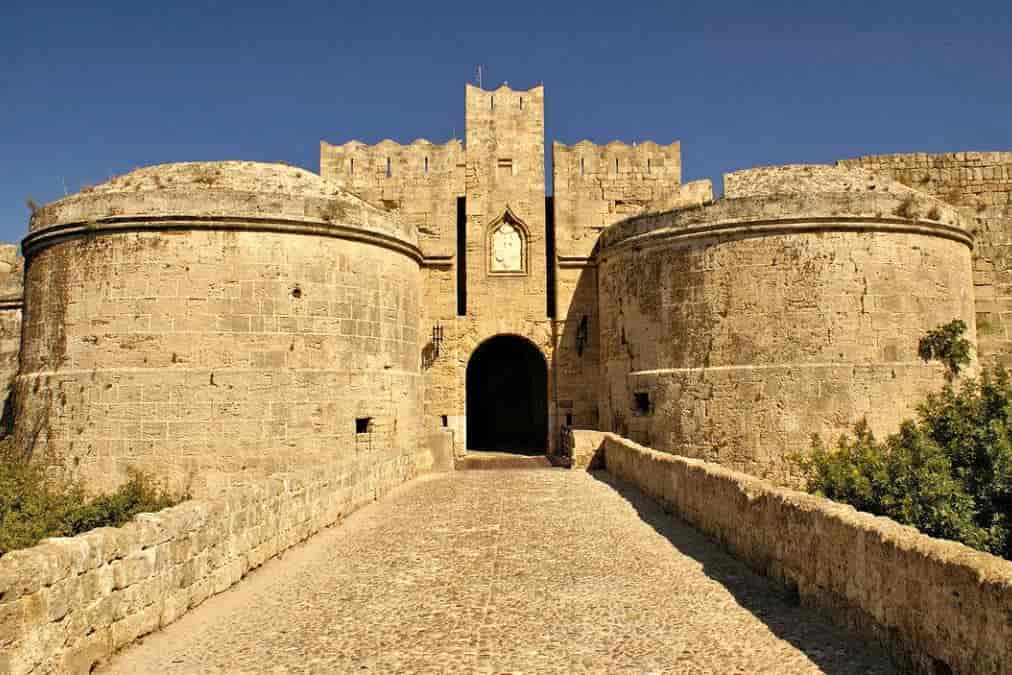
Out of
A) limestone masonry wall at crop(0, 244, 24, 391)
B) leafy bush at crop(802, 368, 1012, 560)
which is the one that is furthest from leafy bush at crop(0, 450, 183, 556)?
leafy bush at crop(802, 368, 1012, 560)

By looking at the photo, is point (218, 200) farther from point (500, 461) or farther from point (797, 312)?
point (797, 312)

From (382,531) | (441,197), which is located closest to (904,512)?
(382,531)

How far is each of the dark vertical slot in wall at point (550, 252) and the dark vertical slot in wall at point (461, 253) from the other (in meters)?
1.97

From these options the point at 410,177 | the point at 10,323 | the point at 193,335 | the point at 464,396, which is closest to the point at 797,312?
the point at 464,396

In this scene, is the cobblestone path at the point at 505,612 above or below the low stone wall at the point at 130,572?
below

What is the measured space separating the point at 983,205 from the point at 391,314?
12383 mm

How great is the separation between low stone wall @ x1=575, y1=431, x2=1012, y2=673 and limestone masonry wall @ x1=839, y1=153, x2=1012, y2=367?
10.6 meters

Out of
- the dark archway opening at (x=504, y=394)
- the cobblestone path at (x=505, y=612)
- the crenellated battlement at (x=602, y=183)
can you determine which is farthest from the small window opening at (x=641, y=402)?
the dark archway opening at (x=504, y=394)

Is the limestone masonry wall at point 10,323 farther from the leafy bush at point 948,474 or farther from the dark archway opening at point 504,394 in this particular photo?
the leafy bush at point 948,474

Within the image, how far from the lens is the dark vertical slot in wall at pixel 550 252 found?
61.8 feet

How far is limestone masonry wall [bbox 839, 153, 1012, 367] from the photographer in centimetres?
1556

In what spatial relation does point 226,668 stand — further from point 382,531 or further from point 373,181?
point 373,181

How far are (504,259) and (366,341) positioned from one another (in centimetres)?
559

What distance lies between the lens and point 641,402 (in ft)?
51.3
